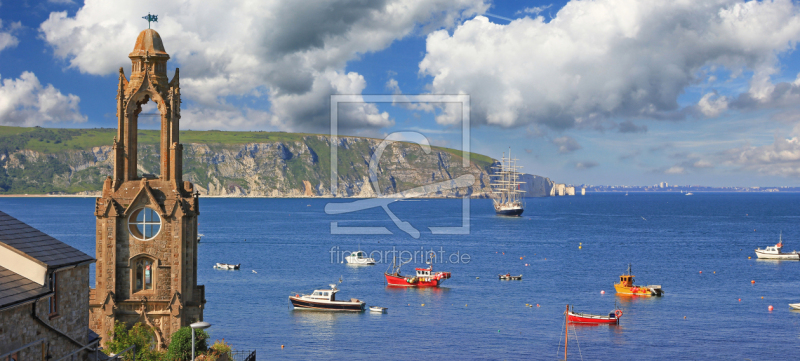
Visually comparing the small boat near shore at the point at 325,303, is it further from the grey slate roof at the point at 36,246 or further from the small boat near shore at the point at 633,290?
the grey slate roof at the point at 36,246

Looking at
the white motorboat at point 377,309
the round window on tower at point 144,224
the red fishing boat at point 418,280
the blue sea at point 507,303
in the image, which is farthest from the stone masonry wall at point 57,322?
the red fishing boat at point 418,280

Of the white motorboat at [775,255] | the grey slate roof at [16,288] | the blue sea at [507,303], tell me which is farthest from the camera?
the white motorboat at [775,255]

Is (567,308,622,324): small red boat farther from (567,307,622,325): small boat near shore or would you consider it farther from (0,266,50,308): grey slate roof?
(0,266,50,308): grey slate roof

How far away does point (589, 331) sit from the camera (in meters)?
71.4

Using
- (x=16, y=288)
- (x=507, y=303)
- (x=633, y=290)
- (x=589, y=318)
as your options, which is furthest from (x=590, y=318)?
(x=16, y=288)

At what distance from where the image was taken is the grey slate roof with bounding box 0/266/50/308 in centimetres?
1978

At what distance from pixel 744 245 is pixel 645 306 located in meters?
96.7

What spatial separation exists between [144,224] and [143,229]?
24cm

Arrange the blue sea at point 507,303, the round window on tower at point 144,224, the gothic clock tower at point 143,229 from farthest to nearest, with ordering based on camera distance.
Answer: the blue sea at point 507,303 → the round window on tower at point 144,224 → the gothic clock tower at point 143,229

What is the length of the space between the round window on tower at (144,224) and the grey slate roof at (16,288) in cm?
919

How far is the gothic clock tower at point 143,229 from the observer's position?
30656 millimetres

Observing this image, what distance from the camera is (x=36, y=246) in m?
23.3

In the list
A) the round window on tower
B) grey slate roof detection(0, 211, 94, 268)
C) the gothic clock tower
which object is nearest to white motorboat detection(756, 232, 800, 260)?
the gothic clock tower

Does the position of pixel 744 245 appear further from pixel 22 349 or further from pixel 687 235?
pixel 22 349
